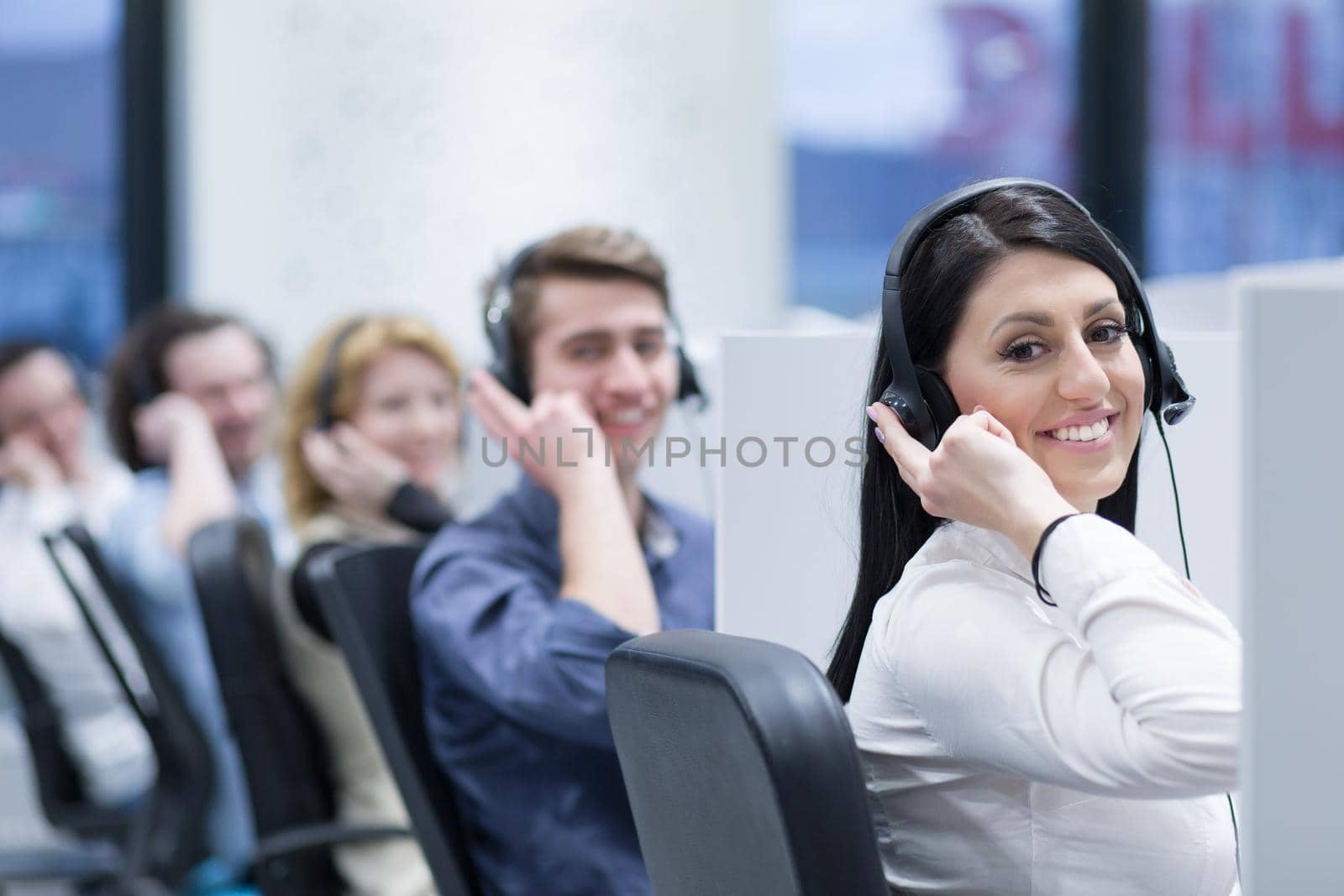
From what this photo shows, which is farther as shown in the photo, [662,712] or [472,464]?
[472,464]

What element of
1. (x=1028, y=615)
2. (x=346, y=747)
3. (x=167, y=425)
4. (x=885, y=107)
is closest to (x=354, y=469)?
(x=346, y=747)

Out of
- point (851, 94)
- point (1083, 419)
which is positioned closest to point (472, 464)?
point (1083, 419)

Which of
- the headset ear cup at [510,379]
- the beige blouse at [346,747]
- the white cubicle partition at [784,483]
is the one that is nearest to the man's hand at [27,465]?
the beige blouse at [346,747]

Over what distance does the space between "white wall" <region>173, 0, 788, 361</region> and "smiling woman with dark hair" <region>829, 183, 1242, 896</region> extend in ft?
8.01

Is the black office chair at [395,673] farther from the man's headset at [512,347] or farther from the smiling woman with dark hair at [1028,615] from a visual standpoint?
the smiling woman with dark hair at [1028,615]

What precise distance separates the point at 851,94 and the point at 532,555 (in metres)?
2.78

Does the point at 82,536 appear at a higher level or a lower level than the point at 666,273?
lower

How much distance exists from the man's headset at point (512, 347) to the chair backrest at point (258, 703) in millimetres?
380

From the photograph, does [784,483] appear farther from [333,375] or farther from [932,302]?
[333,375]

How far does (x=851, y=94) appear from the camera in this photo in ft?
12.9

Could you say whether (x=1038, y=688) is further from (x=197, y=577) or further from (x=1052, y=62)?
(x=1052, y=62)

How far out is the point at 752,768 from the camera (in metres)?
0.67

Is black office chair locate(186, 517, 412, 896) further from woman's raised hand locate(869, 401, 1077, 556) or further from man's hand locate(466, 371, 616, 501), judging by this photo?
woman's raised hand locate(869, 401, 1077, 556)

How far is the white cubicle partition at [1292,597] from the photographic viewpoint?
0.66 m
